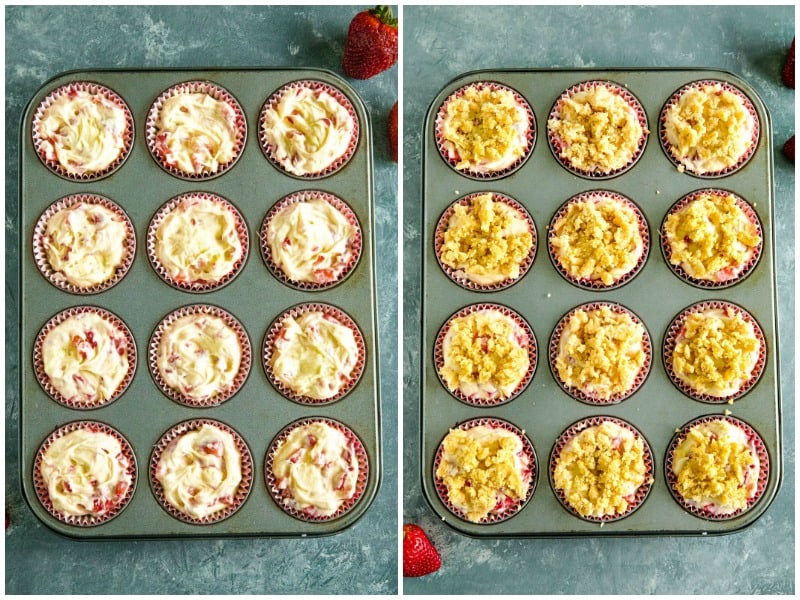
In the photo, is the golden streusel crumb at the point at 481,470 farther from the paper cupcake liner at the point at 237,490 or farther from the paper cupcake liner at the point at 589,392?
the paper cupcake liner at the point at 237,490

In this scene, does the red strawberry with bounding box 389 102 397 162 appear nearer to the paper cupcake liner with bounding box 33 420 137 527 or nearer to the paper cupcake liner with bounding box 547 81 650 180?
the paper cupcake liner with bounding box 547 81 650 180

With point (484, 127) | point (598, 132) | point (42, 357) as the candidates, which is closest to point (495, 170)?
point (484, 127)

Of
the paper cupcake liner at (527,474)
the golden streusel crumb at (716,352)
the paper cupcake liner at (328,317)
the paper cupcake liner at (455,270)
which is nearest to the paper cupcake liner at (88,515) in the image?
the paper cupcake liner at (328,317)

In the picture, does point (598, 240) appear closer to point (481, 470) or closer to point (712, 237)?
point (712, 237)

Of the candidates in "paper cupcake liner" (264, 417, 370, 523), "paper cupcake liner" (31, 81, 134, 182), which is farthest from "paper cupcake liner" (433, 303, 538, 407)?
"paper cupcake liner" (31, 81, 134, 182)

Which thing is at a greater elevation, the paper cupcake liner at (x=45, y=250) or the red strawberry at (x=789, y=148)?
the red strawberry at (x=789, y=148)
